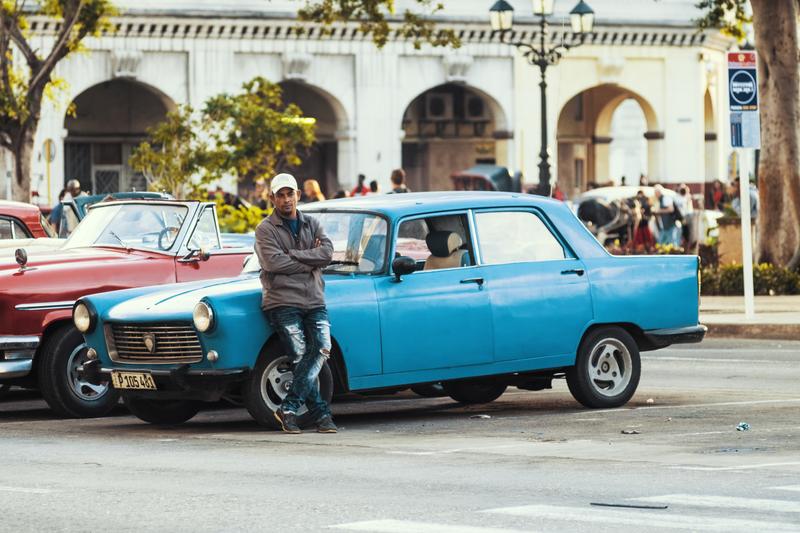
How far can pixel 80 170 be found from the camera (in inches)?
2381

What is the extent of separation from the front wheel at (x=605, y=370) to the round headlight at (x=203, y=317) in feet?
10.1

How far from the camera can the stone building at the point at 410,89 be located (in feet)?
192

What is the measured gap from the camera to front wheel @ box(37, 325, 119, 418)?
1502 centimetres

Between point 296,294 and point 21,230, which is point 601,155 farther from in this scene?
point 296,294

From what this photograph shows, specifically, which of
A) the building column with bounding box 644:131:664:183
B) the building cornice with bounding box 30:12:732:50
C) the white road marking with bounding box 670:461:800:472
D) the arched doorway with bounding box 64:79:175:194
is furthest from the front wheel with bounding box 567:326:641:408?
the building column with bounding box 644:131:664:183

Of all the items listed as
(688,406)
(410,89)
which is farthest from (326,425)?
(410,89)

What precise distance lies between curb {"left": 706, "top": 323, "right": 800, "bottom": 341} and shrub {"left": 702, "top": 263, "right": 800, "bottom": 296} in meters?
5.82

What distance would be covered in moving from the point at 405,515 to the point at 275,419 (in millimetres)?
4167

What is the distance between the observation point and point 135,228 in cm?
1636

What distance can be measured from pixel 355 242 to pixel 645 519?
17.4 ft

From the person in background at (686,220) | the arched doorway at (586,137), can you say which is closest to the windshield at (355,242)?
the person in background at (686,220)

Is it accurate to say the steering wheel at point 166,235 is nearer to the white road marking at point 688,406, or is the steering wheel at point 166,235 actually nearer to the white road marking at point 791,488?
the white road marking at point 688,406

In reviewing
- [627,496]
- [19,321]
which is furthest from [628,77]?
[627,496]

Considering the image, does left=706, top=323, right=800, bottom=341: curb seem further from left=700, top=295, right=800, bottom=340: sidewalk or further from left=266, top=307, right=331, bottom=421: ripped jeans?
left=266, top=307, right=331, bottom=421: ripped jeans
